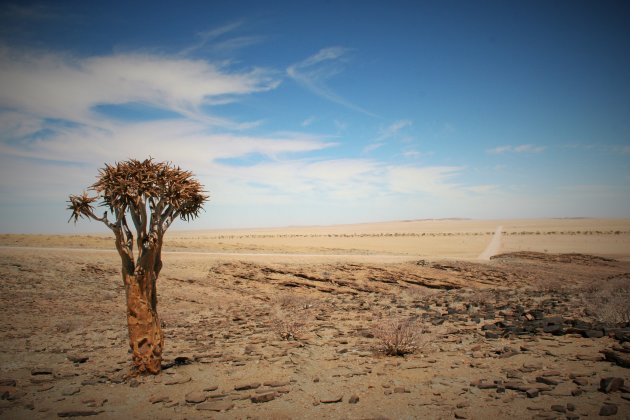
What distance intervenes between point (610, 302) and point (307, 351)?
11393 mm

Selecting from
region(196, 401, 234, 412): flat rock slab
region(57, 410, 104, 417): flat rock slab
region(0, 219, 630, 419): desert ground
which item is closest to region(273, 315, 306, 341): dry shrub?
region(0, 219, 630, 419): desert ground

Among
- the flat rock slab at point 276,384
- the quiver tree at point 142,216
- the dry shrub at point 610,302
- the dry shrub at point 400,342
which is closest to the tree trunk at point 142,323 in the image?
the quiver tree at point 142,216

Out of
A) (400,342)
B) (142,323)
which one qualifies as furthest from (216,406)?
(400,342)

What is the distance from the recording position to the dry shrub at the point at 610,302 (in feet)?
37.0

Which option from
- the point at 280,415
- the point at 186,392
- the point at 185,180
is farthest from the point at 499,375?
the point at 185,180

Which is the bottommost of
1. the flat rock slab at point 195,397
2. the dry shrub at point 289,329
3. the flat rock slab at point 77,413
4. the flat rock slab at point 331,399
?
the dry shrub at point 289,329

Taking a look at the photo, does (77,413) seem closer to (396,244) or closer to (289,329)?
(289,329)

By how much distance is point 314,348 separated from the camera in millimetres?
Answer: 9664

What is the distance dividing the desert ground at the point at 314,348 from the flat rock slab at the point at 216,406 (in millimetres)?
36

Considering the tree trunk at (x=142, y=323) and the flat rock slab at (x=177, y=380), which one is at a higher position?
the tree trunk at (x=142, y=323)

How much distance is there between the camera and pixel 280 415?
5.94m

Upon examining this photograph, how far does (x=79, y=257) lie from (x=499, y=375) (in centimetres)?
2411

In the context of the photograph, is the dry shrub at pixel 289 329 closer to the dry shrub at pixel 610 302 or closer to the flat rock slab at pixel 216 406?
the flat rock slab at pixel 216 406

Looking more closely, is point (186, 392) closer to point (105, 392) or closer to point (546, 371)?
point (105, 392)
